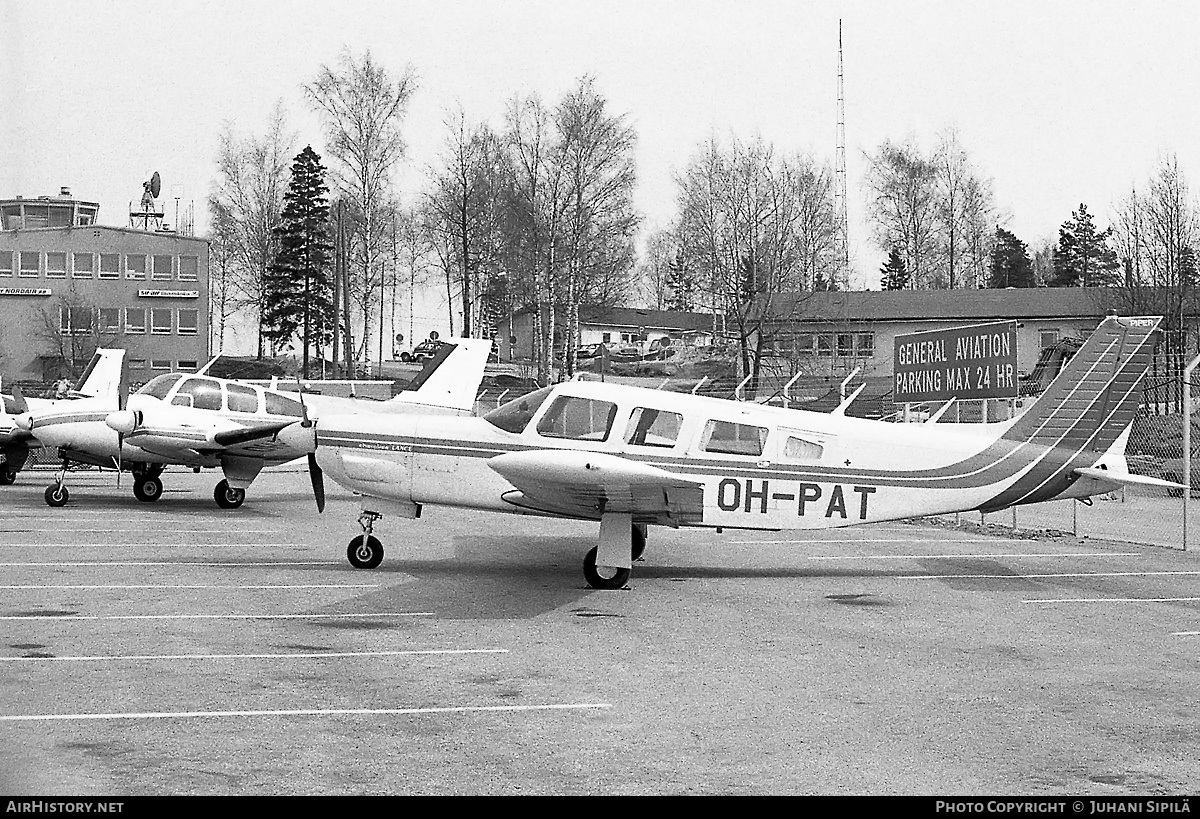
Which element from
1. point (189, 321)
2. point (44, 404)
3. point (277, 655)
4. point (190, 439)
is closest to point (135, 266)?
point (189, 321)

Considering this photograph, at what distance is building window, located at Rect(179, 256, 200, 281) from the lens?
202 ft

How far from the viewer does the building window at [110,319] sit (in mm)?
58553

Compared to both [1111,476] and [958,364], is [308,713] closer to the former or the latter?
[1111,476]

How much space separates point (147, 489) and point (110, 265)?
4027cm

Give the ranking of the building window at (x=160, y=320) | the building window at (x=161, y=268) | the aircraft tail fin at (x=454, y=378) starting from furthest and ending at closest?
the building window at (x=160, y=320), the building window at (x=161, y=268), the aircraft tail fin at (x=454, y=378)

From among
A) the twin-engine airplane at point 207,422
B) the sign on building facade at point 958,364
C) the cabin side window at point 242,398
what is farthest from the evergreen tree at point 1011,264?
the cabin side window at point 242,398

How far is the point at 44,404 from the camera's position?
74.6 feet

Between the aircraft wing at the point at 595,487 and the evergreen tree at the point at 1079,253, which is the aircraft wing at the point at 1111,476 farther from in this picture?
the evergreen tree at the point at 1079,253

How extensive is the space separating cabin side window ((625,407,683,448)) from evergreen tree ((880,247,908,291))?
5591 centimetres

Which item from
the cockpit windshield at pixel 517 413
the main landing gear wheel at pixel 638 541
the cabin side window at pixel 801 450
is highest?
the cockpit windshield at pixel 517 413

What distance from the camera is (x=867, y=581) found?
1307 cm

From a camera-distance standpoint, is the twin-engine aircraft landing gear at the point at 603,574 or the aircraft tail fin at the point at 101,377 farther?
the aircraft tail fin at the point at 101,377

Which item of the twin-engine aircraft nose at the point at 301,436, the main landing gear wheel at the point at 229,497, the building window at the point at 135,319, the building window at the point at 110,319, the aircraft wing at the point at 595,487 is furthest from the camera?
the building window at the point at 135,319

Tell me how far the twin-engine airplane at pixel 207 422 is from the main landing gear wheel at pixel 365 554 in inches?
256
